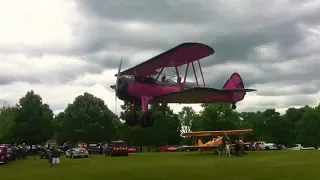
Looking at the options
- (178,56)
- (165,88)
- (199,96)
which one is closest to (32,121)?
(165,88)

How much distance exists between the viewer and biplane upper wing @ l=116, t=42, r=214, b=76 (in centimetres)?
2563

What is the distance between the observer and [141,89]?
2802cm

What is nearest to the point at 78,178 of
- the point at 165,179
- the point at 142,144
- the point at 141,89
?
the point at 165,179

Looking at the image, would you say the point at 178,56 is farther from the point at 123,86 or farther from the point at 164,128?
the point at 164,128

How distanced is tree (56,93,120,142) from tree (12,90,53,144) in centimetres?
313

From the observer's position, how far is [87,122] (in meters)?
64.9

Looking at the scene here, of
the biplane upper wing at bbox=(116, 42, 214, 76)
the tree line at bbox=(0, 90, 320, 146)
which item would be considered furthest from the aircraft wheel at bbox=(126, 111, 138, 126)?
the tree line at bbox=(0, 90, 320, 146)

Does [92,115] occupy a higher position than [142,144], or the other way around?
[92,115]

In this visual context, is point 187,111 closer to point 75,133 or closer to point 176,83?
point 75,133

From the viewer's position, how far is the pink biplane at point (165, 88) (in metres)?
26.5

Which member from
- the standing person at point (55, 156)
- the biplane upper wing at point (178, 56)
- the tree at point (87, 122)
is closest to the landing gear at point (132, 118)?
the biplane upper wing at point (178, 56)

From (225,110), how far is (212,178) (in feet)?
209

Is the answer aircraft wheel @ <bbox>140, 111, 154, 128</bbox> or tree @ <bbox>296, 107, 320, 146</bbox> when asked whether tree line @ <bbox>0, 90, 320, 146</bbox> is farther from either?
aircraft wheel @ <bbox>140, 111, 154, 128</bbox>

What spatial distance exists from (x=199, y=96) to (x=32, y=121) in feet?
131
